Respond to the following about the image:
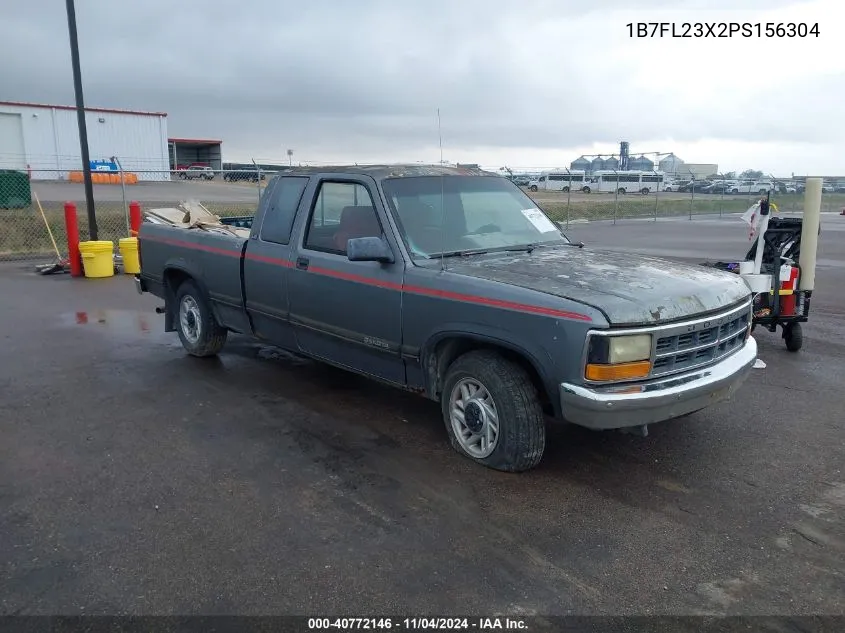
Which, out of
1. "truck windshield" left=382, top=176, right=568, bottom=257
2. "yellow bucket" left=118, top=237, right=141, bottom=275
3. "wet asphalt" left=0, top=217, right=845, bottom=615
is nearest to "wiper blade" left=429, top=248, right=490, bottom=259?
"truck windshield" left=382, top=176, right=568, bottom=257

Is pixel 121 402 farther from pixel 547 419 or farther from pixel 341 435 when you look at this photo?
pixel 547 419

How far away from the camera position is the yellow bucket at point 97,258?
12234 millimetres

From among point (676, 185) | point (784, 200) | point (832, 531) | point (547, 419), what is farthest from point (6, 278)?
point (676, 185)

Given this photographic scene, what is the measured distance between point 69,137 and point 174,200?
23749mm

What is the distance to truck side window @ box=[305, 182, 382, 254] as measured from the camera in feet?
16.8

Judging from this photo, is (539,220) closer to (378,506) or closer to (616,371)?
(616,371)

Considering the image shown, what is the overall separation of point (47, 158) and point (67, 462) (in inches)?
1785

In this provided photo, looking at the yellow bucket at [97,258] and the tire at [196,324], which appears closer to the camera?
the tire at [196,324]

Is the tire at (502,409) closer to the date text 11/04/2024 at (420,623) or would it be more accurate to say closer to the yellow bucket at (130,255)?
the date text 11/04/2024 at (420,623)

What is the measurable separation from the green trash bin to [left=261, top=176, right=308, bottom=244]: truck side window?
18.4m

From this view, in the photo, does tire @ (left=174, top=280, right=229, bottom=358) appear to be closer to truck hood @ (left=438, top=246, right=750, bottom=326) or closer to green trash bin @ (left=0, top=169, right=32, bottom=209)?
truck hood @ (left=438, top=246, right=750, bottom=326)

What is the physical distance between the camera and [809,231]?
6984 millimetres

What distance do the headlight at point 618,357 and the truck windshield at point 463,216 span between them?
1460 millimetres

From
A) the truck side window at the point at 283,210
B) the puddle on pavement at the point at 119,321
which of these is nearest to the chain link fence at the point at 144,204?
the truck side window at the point at 283,210
